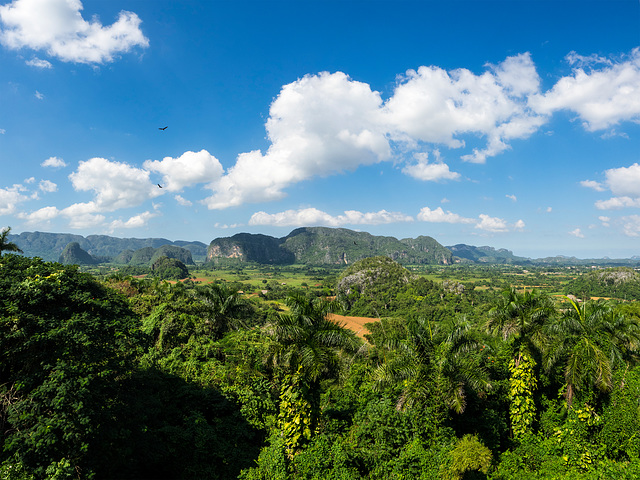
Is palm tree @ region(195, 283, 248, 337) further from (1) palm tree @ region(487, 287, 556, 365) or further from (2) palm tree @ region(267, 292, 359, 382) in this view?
(1) palm tree @ region(487, 287, 556, 365)

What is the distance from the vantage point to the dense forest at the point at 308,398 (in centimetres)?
959

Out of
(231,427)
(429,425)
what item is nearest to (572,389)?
(429,425)

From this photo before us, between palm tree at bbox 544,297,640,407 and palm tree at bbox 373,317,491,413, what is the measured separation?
410cm

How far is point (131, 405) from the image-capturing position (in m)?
11.6

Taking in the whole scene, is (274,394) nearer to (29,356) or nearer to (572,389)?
(29,356)

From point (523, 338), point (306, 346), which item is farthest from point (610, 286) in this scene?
point (306, 346)

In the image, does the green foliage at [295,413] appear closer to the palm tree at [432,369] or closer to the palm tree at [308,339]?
the palm tree at [308,339]

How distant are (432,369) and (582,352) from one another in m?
7.06

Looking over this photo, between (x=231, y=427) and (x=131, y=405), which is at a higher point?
(x=131, y=405)

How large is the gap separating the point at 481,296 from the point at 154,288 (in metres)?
89.2

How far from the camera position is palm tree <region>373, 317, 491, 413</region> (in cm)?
1292

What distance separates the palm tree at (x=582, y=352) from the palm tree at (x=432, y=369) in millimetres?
4102

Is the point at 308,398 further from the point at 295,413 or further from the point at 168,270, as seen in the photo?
the point at 168,270

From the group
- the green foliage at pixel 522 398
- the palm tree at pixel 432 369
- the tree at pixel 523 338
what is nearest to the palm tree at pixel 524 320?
the tree at pixel 523 338
